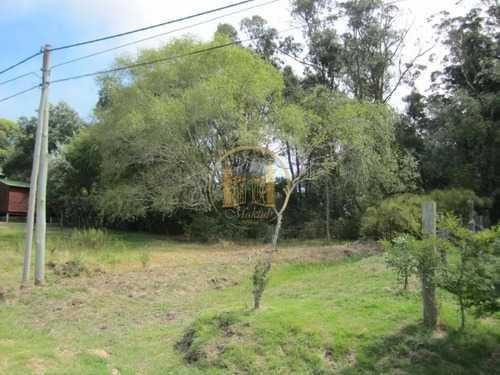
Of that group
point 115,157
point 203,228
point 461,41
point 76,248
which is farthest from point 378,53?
point 76,248

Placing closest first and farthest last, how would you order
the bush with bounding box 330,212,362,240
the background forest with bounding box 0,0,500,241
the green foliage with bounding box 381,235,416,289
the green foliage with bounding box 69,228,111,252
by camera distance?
the green foliage with bounding box 381,235,416,289 < the green foliage with bounding box 69,228,111,252 < the background forest with bounding box 0,0,500,241 < the bush with bounding box 330,212,362,240

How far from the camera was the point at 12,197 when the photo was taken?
29.6m

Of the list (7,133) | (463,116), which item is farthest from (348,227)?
(7,133)

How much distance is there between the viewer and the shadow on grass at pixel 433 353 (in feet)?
12.2

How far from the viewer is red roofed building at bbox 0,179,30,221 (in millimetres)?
29344

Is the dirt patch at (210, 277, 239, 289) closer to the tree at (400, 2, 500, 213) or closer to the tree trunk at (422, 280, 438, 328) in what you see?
the tree trunk at (422, 280, 438, 328)

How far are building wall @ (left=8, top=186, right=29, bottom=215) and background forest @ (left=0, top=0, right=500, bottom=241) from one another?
12947 mm

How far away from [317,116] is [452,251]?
1123 centimetres

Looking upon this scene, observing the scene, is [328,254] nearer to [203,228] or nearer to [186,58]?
[203,228]

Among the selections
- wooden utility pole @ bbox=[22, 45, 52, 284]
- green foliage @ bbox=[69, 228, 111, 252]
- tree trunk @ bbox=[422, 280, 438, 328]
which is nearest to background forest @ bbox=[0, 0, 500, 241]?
green foliage @ bbox=[69, 228, 111, 252]
